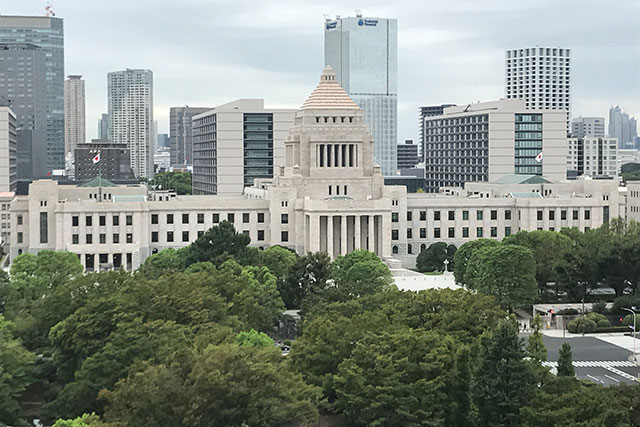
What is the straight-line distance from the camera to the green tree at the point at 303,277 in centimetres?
10794

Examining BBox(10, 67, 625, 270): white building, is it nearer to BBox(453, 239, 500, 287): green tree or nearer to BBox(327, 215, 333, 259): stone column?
BBox(327, 215, 333, 259): stone column

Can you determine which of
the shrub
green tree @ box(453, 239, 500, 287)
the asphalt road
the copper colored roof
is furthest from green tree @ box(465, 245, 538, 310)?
the copper colored roof

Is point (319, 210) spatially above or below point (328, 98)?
below

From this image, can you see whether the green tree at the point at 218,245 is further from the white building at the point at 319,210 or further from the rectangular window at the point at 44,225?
the rectangular window at the point at 44,225

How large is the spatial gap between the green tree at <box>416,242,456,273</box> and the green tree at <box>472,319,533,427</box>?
3201 inches

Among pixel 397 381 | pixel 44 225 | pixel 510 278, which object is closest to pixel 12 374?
pixel 397 381

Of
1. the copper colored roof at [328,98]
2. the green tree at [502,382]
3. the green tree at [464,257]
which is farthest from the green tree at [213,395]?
the copper colored roof at [328,98]

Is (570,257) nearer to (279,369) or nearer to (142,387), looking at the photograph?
(279,369)

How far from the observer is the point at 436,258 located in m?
146

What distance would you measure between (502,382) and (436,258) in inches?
3290

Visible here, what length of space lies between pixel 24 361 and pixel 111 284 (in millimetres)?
15960

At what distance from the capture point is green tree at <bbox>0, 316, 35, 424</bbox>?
2576 inches

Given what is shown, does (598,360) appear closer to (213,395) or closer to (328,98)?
(213,395)

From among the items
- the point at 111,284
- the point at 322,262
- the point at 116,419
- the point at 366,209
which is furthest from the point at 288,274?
the point at 116,419
